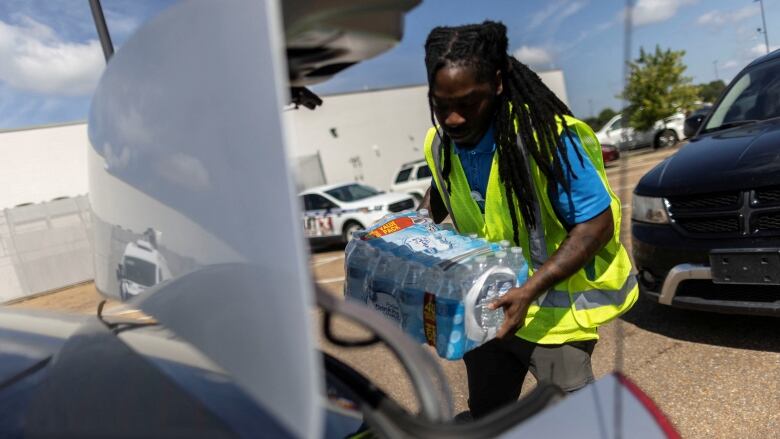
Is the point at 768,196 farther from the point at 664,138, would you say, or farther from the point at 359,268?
the point at 664,138

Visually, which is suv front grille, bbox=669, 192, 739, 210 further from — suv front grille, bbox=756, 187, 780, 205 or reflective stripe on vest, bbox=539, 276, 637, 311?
reflective stripe on vest, bbox=539, 276, 637, 311

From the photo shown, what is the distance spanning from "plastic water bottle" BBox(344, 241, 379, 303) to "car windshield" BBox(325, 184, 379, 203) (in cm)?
1096

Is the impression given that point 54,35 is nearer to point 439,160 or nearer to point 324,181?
point 439,160

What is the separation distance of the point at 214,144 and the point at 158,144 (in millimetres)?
211

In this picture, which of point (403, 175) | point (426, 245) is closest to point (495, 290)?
point (426, 245)

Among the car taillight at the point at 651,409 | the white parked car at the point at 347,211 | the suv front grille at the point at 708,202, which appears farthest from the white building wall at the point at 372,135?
the car taillight at the point at 651,409

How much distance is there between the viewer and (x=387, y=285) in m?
1.73

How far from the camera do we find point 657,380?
3311 millimetres

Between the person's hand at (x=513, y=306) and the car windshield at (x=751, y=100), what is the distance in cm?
321

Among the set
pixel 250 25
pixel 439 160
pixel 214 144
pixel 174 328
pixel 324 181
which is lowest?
pixel 324 181

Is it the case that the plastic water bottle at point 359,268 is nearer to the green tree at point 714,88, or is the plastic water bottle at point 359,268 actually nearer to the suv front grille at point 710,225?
the green tree at point 714,88

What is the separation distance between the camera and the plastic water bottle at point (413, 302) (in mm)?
1625

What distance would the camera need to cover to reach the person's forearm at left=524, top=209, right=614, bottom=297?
1590 millimetres

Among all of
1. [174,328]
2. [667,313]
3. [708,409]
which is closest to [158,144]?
[174,328]
